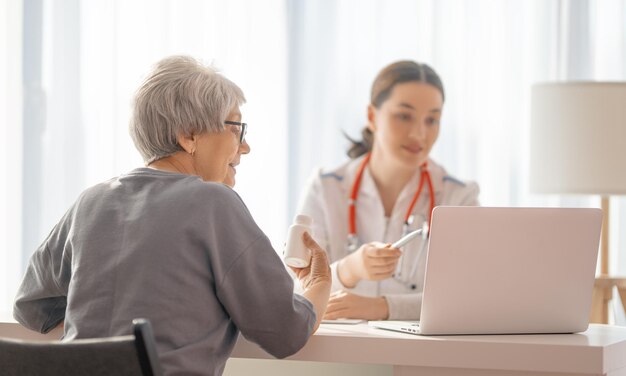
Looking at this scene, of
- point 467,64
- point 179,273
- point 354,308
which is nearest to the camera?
point 179,273

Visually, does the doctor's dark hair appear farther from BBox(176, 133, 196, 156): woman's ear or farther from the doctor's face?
BBox(176, 133, 196, 156): woman's ear

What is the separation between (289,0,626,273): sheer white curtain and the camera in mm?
3643

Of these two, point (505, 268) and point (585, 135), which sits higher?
point (585, 135)

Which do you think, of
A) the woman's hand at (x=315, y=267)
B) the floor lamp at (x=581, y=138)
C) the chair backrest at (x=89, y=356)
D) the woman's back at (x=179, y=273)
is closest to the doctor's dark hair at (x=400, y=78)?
the floor lamp at (x=581, y=138)

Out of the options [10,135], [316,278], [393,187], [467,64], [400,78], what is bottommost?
[316,278]

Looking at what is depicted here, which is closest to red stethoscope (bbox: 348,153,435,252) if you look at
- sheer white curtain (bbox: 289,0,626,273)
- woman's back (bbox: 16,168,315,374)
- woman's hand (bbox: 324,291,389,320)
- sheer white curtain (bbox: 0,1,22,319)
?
woman's hand (bbox: 324,291,389,320)

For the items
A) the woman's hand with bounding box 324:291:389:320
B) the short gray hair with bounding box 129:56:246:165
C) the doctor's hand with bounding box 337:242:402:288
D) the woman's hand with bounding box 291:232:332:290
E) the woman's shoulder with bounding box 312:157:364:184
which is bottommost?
the woman's hand with bounding box 324:291:389:320

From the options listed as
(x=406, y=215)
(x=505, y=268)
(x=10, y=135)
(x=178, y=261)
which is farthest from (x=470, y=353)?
(x=10, y=135)

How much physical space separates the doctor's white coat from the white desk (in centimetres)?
103

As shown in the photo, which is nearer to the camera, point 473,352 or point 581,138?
point 473,352

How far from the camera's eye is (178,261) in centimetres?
144

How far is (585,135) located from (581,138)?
0.02m

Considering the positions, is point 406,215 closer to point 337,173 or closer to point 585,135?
point 337,173

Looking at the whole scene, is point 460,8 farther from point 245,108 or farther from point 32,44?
point 32,44
